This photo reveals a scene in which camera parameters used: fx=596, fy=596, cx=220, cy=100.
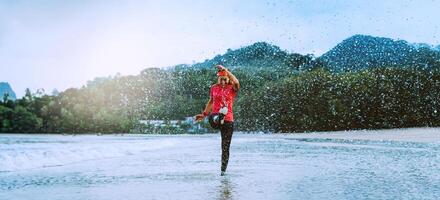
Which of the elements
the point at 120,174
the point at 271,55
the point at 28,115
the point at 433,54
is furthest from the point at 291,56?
the point at 120,174

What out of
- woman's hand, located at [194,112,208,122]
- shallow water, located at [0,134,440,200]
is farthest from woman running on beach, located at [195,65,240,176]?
shallow water, located at [0,134,440,200]

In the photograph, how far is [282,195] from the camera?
738 centimetres

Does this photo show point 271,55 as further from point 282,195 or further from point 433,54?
point 282,195

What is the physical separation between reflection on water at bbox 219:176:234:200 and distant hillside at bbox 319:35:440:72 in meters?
42.0

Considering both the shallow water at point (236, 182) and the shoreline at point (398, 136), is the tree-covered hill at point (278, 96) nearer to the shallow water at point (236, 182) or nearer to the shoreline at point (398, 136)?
the shoreline at point (398, 136)

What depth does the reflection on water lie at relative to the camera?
7.18m

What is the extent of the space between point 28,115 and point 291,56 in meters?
42.7

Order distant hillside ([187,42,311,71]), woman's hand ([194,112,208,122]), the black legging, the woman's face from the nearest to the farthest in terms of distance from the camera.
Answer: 1. the woman's face
2. the black legging
3. woman's hand ([194,112,208,122])
4. distant hillside ([187,42,311,71])

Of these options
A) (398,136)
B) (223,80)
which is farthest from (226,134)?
(398,136)

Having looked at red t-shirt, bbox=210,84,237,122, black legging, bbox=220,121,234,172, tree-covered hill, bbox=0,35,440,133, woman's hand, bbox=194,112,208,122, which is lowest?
black legging, bbox=220,121,234,172

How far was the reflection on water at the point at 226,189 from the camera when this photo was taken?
23.6 feet

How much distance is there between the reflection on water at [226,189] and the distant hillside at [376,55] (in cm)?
4204

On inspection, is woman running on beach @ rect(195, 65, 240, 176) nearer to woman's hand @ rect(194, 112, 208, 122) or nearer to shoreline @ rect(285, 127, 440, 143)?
woman's hand @ rect(194, 112, 208, 122)

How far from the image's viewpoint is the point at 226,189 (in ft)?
26.1
